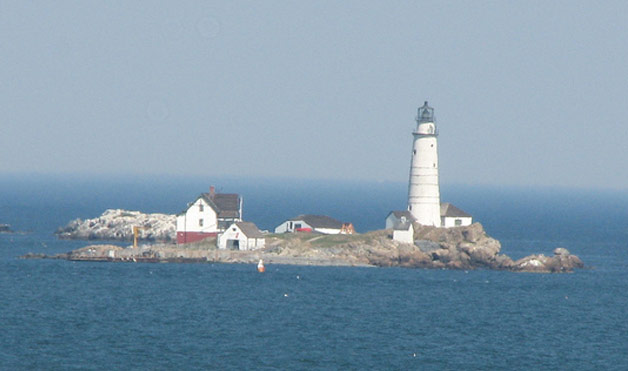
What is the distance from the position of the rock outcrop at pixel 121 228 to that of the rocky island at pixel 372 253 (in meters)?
14.9

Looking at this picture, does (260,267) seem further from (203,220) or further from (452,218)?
(452,218)

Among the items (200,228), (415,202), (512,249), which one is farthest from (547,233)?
(200,228)

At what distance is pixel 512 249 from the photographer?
114875 mm

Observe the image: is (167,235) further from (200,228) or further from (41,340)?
(41,340)

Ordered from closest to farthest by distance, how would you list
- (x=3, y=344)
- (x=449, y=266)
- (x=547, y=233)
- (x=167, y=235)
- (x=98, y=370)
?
1. (x=98, y=370)
2. (x=3, y=344)
3. (x=449, y=266)
4. (x=167, y=235)
5. (x=547, y=233)

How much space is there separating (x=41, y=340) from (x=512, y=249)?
66.5 meters

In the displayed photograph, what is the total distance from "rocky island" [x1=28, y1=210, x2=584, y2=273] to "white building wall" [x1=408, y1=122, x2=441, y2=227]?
8.29 ft

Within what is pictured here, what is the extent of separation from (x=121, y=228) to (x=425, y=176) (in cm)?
3534

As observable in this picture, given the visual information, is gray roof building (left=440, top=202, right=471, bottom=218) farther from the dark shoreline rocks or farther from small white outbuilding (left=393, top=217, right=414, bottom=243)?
small white outbuilding (left=393, top=217, right=414, bottom=243)

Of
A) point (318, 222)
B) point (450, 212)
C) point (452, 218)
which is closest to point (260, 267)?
point (318, 222)

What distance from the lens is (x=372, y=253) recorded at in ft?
312

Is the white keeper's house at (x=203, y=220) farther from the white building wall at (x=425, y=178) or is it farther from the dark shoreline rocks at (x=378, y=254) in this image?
the white building wall at (x=425, y=178)

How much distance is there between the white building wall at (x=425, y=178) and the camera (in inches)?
3922

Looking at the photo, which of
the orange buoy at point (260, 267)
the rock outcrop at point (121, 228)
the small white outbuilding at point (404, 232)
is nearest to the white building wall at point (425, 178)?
the small white outbuilding at point (404, 232)
